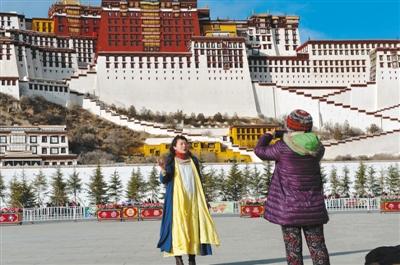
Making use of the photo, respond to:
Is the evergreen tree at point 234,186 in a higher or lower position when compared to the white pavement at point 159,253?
lower

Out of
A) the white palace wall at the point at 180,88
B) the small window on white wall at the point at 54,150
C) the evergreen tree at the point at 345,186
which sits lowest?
the evergreen tree at the point at 345,186

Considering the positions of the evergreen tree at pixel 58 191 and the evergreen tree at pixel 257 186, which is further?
the evergreen tree at pixel 257 186

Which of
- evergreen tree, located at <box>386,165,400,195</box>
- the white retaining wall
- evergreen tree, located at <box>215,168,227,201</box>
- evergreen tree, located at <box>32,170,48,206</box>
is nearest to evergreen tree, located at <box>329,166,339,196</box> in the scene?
evergreen tree, located at <box>386,165,400,195</box>

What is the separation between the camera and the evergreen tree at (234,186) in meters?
38.3

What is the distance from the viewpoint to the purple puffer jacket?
16.9 ft

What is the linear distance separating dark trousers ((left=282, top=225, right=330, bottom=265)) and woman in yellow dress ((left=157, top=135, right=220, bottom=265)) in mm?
1774

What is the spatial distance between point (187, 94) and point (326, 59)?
18.7m

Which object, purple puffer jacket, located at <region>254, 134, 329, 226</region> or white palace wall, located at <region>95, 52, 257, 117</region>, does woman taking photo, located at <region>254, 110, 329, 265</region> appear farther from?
white palace wall, located at <region>95, 52, 257, 117</region>

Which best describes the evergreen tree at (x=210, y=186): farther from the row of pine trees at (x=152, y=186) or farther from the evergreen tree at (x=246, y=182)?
the evergreen tree at (x=246, y=182)

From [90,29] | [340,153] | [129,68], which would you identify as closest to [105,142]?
[129,68]

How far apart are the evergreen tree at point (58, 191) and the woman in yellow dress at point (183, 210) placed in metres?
30.5

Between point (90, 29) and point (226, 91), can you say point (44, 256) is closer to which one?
point (226, 91)

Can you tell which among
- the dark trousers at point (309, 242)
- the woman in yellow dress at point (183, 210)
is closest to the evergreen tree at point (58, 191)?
the woman in yellow dress at point (183, 210)

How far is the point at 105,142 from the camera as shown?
55.6 meters
